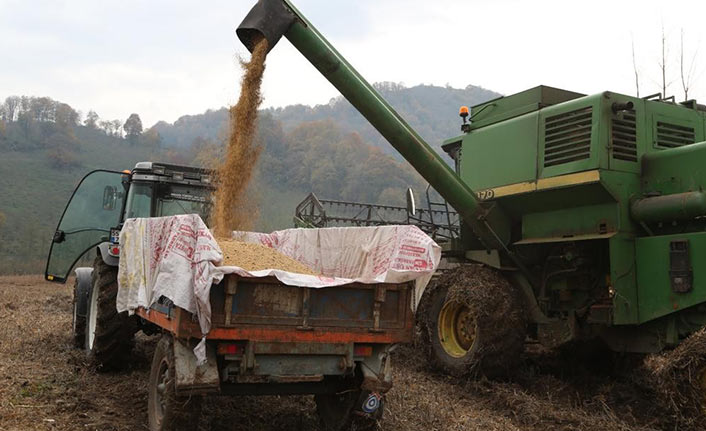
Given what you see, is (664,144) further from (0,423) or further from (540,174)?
(0,423)

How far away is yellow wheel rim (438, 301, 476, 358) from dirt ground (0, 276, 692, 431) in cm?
34

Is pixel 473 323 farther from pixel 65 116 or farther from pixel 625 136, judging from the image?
pixel 65 116

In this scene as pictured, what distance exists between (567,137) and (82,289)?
5.33 meters

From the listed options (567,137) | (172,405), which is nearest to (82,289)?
(172,405)

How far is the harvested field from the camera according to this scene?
13.5ft

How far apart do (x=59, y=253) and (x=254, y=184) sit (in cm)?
278

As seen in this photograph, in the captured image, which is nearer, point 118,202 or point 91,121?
point 118,202

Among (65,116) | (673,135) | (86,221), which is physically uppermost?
(65,116)

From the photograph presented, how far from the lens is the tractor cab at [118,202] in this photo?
6.66 m

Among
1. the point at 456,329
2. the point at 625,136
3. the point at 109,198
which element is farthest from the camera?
the point at 109,198

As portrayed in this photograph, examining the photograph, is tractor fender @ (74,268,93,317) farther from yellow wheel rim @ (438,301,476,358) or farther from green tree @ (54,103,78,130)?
green tree @ (54,103,78,130)

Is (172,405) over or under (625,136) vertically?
under

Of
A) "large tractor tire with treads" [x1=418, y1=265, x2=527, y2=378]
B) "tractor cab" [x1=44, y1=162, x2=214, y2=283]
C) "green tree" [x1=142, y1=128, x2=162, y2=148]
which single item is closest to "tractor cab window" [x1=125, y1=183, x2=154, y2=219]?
"tractor cab" [x1=44, y1=162, x2=214, y2=283]

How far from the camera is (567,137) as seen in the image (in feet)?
18.7
